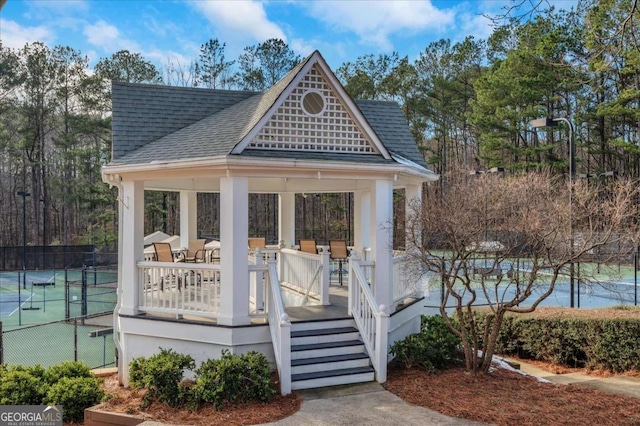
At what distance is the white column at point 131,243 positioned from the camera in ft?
28.1

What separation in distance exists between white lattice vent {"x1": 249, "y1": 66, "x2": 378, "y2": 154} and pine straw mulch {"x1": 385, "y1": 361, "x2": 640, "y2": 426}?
4044 millimetres

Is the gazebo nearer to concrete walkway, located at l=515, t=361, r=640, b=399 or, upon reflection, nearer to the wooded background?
concrete walkway, located at l=515, t=361, r=640, b=399

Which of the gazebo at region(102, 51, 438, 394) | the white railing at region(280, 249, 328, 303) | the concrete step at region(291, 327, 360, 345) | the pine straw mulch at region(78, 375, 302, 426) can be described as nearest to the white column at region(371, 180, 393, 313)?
the gazebo at region(102, 51, 438, 394)

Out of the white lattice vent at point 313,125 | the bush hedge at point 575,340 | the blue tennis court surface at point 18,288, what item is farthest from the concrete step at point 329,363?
the blue tennis court surface at point 18,288

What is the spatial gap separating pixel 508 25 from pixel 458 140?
3394 centimetres

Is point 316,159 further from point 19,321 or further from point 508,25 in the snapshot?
point 19,321

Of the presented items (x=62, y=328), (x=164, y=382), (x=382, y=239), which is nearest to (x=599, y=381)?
(x=382, y=239)

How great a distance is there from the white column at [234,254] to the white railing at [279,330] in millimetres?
397

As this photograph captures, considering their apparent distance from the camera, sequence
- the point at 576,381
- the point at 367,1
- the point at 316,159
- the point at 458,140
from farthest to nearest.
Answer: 1. the point at 458,140
2. the point at 367,1
3. the point at 576,381
4. the point at 316,159

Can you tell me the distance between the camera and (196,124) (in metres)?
10.3

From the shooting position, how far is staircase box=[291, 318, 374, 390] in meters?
7.36

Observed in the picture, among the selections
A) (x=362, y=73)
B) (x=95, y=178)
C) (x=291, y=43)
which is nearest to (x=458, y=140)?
(x=362, y=73)

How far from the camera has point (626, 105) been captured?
28.6m

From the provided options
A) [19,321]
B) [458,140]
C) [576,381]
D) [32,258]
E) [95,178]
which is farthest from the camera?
[458,140]
